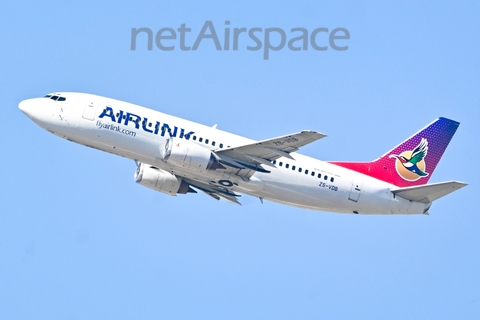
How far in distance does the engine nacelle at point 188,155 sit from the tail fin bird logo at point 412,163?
46.0 feet

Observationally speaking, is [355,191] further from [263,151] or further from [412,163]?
[263,151]

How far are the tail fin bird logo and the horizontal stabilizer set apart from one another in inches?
105

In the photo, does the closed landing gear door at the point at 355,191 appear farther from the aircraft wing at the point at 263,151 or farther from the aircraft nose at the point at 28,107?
the aircraft nose at the point at 28,107

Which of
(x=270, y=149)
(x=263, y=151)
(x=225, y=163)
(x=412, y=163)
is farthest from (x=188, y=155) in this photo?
(x=412, y=163)

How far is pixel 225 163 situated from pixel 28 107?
1259 cm

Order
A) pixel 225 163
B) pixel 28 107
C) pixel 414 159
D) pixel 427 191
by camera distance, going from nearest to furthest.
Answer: pixel 225 163, pixel 28 107, pixel 427 191, pixel 414 159

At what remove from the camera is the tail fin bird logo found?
5550 cm

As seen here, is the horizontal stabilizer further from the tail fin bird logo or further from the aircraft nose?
Answer: the aircraft nose

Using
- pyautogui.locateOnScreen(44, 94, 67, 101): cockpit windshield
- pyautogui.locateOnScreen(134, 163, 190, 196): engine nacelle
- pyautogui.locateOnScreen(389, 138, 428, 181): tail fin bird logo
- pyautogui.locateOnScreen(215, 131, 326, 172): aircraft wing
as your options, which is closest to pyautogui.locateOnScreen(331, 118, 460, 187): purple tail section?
pyautogui.locateOnScreen(389, 138, 428, 181): tail fin bird logo

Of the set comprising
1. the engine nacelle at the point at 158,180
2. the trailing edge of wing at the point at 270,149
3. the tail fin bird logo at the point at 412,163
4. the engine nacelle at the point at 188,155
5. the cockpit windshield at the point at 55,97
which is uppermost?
the cockpit windshield at the point at 55,97

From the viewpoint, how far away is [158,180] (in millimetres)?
53719

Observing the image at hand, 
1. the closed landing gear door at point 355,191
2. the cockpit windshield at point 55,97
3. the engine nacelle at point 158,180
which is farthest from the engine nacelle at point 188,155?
the closed landing gear door at point 355,191

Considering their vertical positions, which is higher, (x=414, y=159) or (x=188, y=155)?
(x=414, y=159)

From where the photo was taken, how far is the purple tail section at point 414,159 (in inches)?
2164
